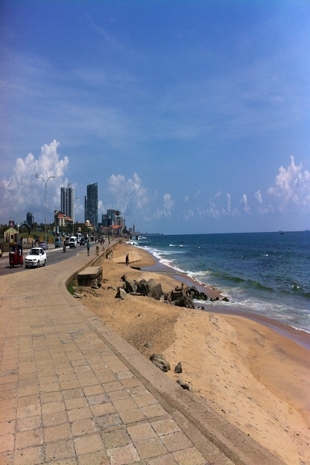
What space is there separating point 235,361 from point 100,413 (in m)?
7.47

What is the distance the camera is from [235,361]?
34.4ft

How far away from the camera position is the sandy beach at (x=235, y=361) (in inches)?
256

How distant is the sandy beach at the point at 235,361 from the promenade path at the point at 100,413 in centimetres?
211

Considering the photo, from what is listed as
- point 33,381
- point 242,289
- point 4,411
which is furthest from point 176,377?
point 242,289

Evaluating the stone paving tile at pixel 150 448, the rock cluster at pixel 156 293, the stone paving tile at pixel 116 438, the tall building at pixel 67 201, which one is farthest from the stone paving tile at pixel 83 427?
the tall building at pixel 67 201

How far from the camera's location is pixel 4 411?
3.95 m

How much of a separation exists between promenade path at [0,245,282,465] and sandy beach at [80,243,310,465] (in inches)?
83.1

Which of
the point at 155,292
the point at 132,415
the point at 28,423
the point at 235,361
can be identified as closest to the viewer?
the point at 28,423

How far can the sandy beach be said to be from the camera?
6.51m

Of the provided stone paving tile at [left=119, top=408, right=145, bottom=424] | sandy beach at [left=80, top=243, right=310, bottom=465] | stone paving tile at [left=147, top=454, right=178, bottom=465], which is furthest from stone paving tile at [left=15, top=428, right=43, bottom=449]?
sandy beach at [left=80, top=243, right=310, bottom=465]

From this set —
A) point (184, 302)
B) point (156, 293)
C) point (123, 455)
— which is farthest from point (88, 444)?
point (156, 293)

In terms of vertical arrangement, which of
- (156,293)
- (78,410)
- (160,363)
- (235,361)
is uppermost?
(78,410)

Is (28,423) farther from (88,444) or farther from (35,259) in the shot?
(35,259)

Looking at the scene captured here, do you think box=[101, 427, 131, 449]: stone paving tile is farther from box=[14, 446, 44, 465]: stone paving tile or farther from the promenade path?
box=[14, 446, 44, 465]: stone paving tile
